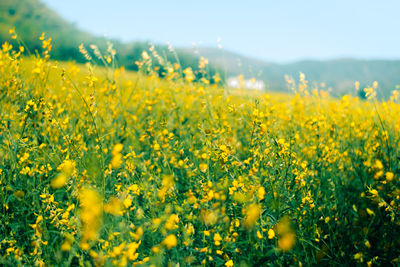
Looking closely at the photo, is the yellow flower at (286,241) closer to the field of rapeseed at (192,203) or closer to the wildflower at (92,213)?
the field of rapeseed at (192,203)

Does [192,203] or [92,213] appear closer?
[92,213]

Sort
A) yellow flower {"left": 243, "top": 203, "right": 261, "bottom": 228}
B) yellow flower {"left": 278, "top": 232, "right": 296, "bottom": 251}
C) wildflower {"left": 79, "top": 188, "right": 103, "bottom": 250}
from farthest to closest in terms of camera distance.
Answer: yellow flower {"left": 278, "top": 232, "right": 296, "bottom": 251}, yellow flower {"left": 243, "top": 203, "right": 261, "bottom": 228}, wildflower {"left": 79, "top": 188, "right": 103, "bottom": 250}

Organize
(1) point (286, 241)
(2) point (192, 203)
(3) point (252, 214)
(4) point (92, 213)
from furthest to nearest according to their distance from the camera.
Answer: (2) point (192, 203) → (1) point (286, 241) → (3) point (252, 214) → (4) point (92, 213)

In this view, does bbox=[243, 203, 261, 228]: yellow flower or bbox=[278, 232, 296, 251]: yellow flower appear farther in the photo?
bbox=[278, 232, 296, 251]: yellow flower

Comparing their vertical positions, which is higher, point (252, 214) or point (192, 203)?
point (252, 214)

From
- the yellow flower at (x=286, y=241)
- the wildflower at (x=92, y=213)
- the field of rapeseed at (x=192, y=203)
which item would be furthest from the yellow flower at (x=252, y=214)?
the wildflower at (x=92, y=213)

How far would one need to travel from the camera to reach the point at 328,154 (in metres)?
2.57

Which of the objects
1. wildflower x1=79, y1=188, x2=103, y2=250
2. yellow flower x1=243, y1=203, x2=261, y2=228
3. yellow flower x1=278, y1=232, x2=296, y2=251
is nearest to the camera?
wildflower x1=79, y1=188, x2=103, y2=250

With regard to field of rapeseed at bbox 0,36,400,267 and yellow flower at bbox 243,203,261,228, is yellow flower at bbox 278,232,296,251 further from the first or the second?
yellow flower at bbox 243,203,261,228

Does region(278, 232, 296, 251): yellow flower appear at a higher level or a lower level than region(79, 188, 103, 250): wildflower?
lower

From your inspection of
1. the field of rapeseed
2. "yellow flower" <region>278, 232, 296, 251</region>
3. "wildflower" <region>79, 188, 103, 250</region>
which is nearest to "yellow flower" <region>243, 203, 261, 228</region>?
the field of rapeseed

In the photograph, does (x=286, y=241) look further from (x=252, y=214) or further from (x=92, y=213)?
(x=92, y=213)

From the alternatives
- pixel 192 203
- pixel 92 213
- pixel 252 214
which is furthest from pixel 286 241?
pixel 92 213

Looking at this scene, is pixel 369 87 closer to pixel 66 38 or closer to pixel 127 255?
pixel 127 255
